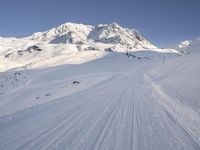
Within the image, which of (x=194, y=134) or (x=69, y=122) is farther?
(x=69, y=122)

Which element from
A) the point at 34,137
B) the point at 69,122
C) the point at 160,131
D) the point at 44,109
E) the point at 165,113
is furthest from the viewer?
the point at 44,109

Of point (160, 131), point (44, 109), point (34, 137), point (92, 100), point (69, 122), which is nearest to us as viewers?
point (34, 137)

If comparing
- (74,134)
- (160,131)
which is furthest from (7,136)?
(160,131)

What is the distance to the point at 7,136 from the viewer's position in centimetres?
797

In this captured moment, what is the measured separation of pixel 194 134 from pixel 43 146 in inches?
Result: 199

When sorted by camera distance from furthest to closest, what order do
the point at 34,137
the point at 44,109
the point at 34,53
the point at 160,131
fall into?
the point at 34,53, the point at 44,109, the point at 160,131, the point at 34,137

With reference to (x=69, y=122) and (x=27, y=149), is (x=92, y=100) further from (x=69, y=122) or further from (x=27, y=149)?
(x=27, y=149)

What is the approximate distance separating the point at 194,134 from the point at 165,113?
2.80m

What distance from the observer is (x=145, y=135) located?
7883mm

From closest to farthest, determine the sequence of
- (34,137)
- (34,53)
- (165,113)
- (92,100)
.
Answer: (34,137), (165,113), (92,100), (34,53)

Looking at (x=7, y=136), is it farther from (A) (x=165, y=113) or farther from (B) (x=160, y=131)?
(A) (x=165, y=113)

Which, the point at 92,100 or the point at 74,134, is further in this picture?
the point at 92,100

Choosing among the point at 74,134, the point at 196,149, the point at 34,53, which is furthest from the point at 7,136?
the point at 34,53

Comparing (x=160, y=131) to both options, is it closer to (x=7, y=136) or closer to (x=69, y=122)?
(x=69, y=122)
